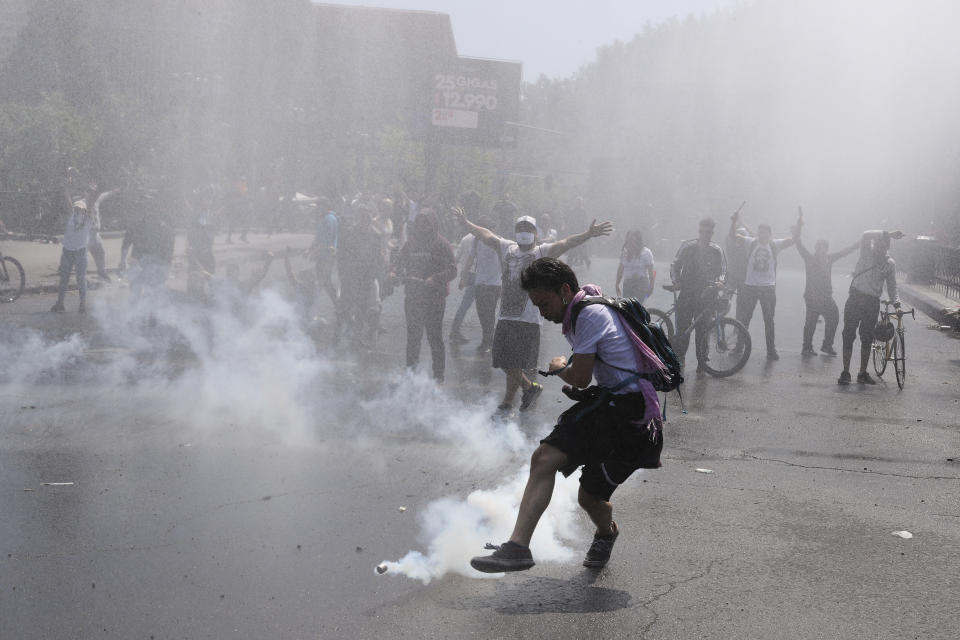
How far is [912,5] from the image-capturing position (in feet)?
130

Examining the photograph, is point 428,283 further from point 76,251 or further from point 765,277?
point 76,251

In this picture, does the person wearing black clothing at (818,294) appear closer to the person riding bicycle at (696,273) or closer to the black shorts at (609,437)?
the person riding bicycle at (696,273)

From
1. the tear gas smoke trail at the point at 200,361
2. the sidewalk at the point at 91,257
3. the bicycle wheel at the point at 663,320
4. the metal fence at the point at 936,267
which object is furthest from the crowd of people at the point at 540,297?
the metal fence at the point at 936,267

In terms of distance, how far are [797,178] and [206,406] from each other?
141 ft

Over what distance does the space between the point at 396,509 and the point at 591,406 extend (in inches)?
52.8

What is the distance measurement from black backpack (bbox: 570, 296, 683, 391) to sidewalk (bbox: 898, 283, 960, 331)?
483 inches

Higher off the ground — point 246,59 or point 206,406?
point 246,59

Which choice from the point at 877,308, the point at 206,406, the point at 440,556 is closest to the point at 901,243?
the point at 877,308

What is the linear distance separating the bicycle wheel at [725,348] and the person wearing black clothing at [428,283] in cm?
290

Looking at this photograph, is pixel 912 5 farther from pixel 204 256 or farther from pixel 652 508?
pixel 652 508

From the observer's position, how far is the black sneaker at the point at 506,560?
3.94m

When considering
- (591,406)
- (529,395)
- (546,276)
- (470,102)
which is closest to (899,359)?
(529,395)

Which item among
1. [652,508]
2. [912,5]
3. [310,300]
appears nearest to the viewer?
[652,508]

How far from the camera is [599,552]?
14.1 feet
